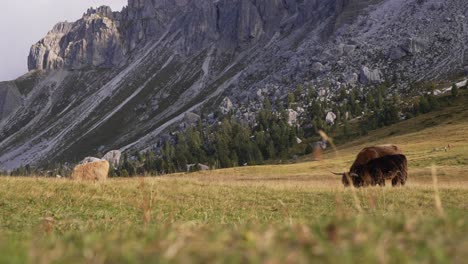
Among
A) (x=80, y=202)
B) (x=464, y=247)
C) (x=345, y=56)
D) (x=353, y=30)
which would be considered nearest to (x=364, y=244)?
(x=464, y=247)

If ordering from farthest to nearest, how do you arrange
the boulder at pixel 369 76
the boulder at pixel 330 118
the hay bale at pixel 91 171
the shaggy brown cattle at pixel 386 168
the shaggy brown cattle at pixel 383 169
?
the boulder at pixel 369 76, the boulder at pixel 330 118, the hay bale at pixel 91 171, the shaggy brown cattle at pixel 386 168, the shaggy brown cattle at pixel 383 169

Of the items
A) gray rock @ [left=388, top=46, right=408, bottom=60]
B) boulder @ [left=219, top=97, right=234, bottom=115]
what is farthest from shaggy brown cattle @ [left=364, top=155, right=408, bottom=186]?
boulder @ [left=219, top=97, right=234, bottom=115]

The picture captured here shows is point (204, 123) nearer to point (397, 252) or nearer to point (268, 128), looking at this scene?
point (268, 128)

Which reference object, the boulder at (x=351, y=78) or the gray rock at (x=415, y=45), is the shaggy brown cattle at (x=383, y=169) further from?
the gray rock at (x=415, y=45)

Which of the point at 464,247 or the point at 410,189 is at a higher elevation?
the point at 464,247

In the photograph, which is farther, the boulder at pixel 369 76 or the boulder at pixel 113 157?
the boulder at pixel 113 157

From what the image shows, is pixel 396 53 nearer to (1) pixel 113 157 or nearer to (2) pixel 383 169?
(1) pixel 113 157

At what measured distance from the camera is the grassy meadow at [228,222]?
256 centimetres

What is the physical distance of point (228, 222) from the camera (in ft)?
38.0

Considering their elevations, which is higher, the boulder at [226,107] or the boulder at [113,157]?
the boulder at [226,107]

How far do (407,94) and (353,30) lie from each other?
194 feet

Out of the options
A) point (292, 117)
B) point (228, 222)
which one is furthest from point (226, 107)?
point (228, 222)

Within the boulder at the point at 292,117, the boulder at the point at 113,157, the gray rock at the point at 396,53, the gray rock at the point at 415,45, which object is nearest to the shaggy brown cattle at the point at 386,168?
the boulder at the point at 292,117

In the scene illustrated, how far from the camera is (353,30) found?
199500mm
